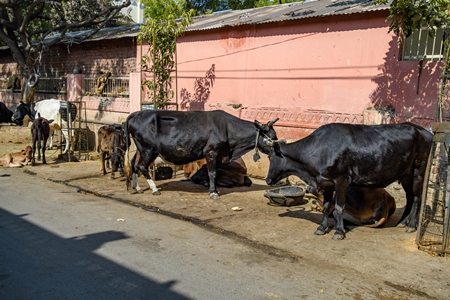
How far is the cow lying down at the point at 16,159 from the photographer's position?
12.4 m

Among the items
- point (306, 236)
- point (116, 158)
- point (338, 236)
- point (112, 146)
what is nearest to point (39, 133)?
point (112, 146)

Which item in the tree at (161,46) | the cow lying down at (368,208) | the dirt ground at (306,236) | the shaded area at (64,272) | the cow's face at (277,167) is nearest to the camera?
the shaded area at (64,272)

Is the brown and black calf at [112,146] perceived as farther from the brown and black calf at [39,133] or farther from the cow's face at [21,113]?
the cow's face at [21,113]

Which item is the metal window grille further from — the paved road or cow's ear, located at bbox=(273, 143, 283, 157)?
cow's ear, located at bbox=(273, 143, 283, 157)

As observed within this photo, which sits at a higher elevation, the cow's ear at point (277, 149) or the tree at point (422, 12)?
the tree at point (422, 12)

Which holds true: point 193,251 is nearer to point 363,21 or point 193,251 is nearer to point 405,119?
point 405,119

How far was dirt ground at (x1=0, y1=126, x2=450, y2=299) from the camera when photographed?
5.18 meters

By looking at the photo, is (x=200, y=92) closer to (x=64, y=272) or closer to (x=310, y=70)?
(x=310, y=70)

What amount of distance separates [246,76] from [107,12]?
958cm

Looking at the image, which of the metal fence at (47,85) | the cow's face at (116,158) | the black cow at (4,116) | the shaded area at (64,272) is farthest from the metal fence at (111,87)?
the shaded area at (64,272)

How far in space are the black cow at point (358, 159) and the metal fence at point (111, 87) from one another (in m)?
9.86

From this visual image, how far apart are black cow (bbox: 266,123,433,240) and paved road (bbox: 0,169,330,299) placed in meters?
1.63

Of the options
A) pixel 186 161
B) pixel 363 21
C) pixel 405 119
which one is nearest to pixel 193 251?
pixel 186 161

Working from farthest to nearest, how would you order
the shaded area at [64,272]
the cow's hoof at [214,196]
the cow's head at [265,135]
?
the cow's hoof at [214,196], the cow's head at [265,135], the shaded area at [64,272]
